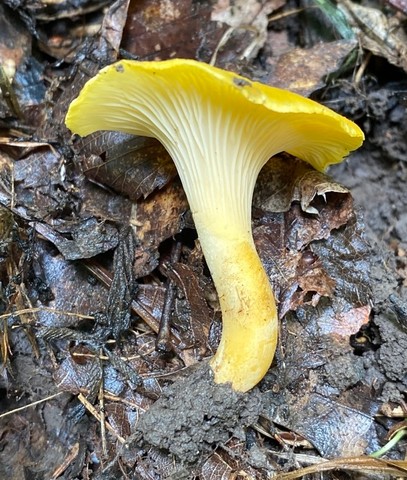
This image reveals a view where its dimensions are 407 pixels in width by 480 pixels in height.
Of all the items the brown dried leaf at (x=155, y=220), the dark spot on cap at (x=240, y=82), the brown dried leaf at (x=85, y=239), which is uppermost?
the dark spot on cap at (x=240, y=82)

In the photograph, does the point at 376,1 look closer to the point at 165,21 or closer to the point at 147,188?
the point at 165,21

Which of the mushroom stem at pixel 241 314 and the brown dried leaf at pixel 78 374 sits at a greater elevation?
the mushroom stem at pixel 241 314

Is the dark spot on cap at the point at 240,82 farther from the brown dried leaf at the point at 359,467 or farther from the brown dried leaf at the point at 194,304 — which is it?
the brown dried leaf at the point at 359,467

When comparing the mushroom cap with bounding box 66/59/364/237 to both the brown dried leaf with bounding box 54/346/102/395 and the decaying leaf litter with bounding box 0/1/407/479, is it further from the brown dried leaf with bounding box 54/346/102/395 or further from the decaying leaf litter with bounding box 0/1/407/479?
the brown dried leaf with bounding box 54/346/102/395

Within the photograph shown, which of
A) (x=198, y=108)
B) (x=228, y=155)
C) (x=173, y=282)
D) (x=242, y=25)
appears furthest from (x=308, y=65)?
(x=173, y=282)

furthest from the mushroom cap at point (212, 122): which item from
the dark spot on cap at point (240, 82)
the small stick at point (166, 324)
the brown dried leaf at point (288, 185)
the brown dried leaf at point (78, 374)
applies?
the brown dried leaf at point (78, 374)

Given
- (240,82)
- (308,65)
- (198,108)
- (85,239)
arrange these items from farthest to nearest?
1. (308,65)
2. (85,239)
3. (198,108)
4. (240,82)

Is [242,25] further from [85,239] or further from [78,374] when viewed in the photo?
[78,374]
